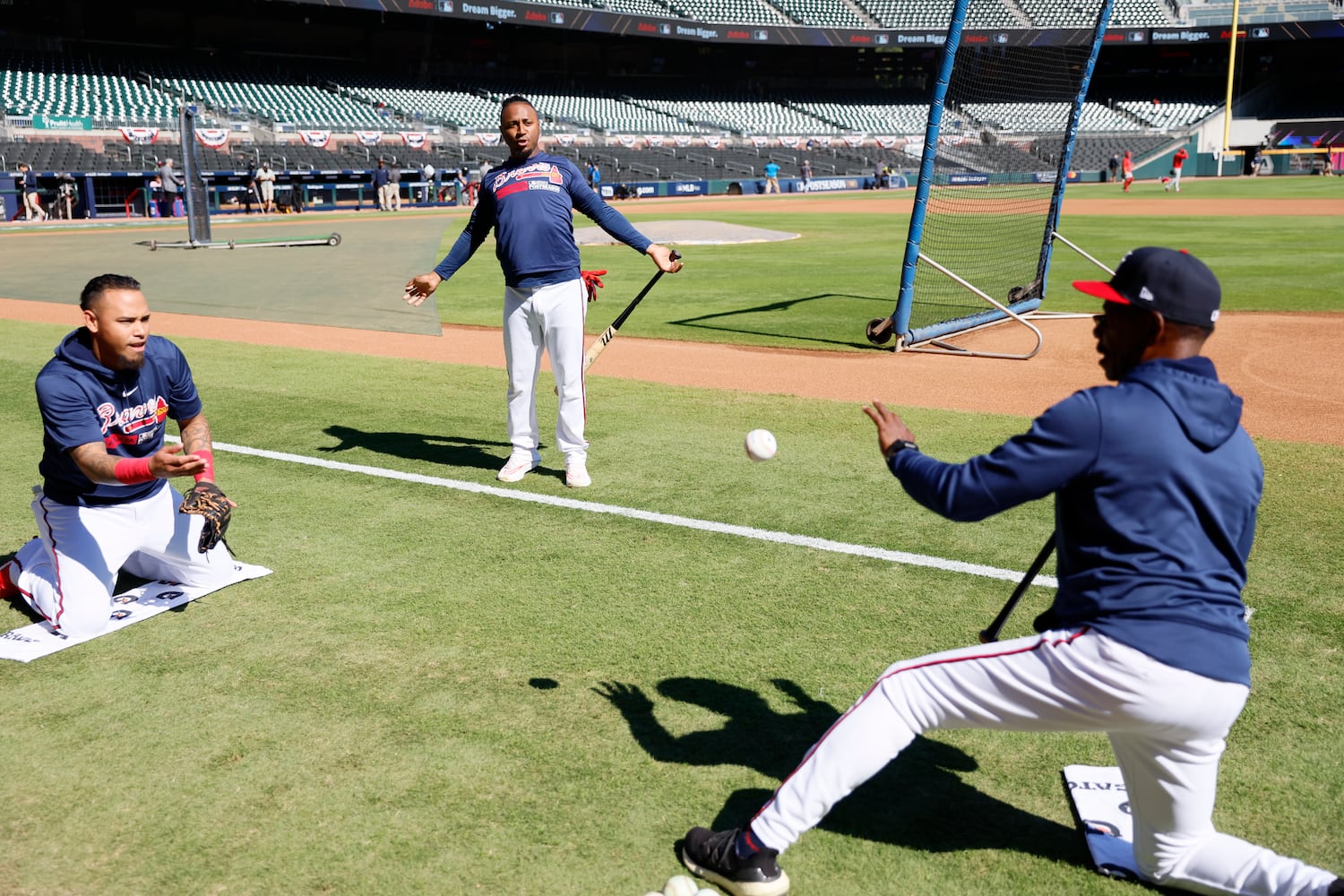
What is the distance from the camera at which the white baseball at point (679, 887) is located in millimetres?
3037

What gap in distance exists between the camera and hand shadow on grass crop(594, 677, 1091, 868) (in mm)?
3436

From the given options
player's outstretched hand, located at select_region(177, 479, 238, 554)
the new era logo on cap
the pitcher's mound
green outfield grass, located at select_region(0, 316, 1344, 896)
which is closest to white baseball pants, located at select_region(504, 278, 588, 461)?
green outfield grass, located at select_region(0, 316, 1344, 896)

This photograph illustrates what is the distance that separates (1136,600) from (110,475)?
4.04 metres

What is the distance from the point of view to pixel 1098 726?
2887 millimetres

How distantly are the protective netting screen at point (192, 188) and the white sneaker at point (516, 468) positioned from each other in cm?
1863

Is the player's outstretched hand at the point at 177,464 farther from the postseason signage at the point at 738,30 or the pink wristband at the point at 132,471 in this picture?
the postseason signage at the point at 738,30

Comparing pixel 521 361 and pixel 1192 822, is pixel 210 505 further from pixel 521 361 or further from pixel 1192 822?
pixel 1192 822

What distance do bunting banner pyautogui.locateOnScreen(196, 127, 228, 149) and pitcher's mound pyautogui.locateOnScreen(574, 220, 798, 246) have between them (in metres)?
20.1

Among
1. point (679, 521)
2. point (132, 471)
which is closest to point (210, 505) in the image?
point (132, 471)

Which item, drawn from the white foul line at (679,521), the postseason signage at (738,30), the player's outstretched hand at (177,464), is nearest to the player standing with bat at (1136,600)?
the white foul line at (679,521)

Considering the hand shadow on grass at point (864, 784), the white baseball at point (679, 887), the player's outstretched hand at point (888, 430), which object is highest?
the player's outstretched hand at point (888, 430)

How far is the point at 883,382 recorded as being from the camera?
10.4m

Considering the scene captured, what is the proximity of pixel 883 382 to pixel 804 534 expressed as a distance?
4.53 m

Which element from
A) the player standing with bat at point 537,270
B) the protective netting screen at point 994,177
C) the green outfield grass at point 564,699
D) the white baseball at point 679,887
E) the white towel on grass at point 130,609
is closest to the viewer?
the white baseball at point 679,887
